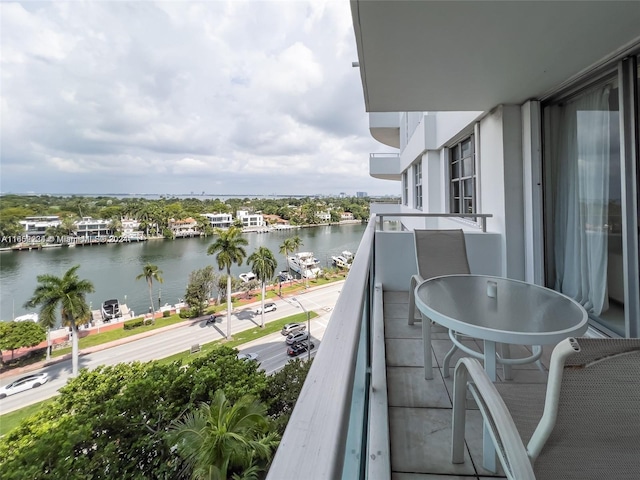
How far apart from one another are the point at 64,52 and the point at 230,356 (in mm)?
46169

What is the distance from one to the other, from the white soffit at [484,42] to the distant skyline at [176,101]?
284 inches

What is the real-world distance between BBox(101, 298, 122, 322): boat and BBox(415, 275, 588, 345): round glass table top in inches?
1167

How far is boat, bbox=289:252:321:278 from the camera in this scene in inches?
1339

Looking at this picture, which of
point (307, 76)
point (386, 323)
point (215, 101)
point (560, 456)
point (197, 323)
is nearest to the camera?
point (560, 456)

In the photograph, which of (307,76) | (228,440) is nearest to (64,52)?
→ (307,76)

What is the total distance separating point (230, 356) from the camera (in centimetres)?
1280

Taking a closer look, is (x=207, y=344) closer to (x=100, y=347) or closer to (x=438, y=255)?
(x=100, y=347)

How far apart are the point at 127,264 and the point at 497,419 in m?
38.3

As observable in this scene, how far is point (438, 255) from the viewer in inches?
116

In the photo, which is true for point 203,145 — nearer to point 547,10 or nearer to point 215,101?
point 215,101

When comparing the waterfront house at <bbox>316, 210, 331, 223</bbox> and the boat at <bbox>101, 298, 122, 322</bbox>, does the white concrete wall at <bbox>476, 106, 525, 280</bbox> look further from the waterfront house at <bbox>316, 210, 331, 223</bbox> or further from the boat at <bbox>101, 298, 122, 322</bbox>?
the waterfront house at <bbox>316, 210, 331, 223</bbox>

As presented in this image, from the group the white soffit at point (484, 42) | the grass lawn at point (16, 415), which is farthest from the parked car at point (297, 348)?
the white soffit at point (484, 42)

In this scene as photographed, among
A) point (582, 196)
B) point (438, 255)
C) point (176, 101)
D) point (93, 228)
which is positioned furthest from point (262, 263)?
point (176, 101)

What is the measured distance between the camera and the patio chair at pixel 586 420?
76 cm
